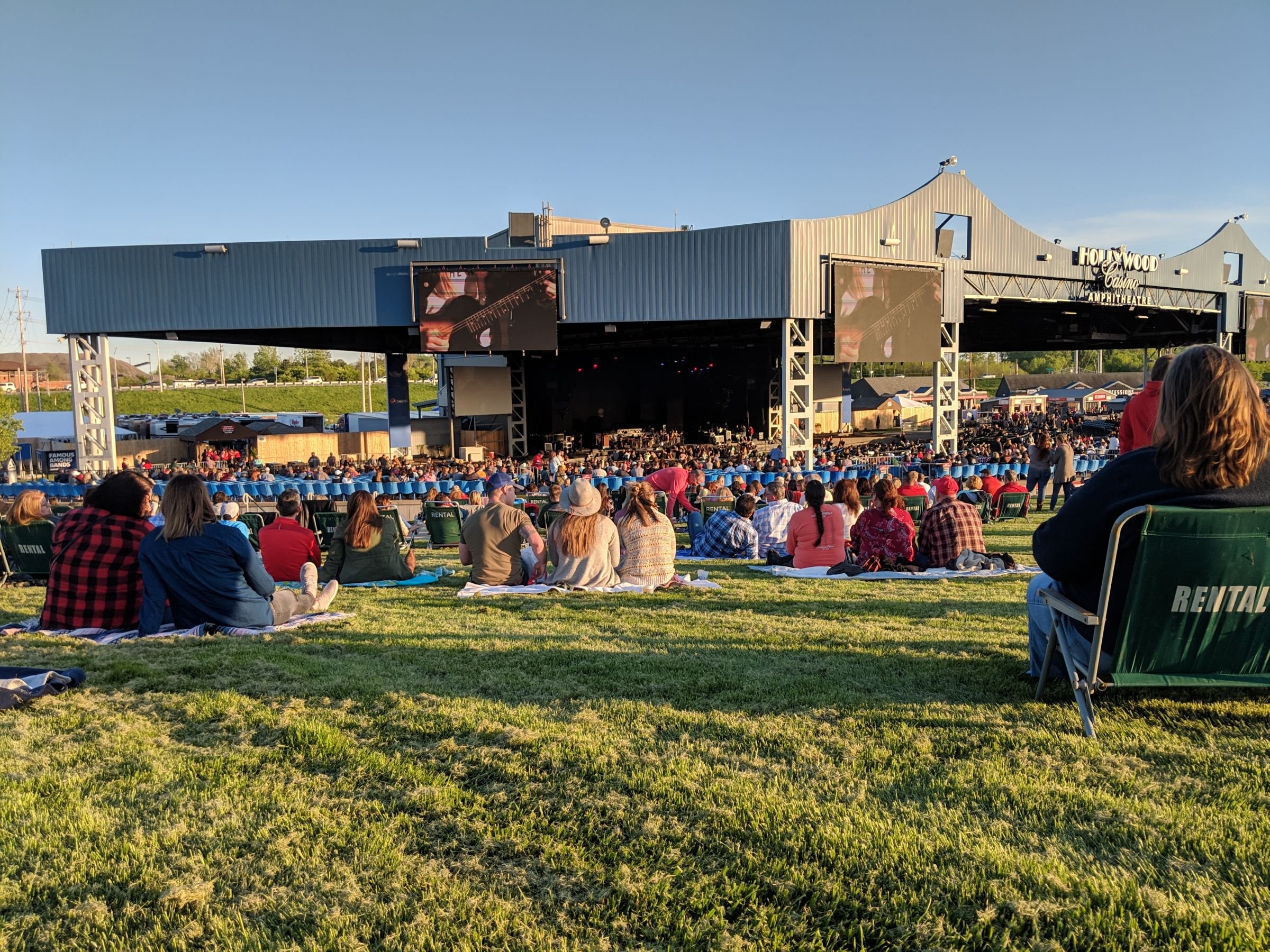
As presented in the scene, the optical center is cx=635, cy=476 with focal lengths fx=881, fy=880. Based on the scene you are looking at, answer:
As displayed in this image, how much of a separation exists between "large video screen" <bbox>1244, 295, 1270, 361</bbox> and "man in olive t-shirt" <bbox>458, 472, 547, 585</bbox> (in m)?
41.1

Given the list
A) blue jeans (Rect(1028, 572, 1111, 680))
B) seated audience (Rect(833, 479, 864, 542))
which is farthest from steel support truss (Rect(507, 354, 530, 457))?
blue jeans (Rect(1028, 572, 1111, 680))

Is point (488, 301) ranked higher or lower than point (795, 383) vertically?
higher

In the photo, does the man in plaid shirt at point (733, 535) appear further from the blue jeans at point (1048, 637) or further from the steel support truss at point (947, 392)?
the steel support truss at point (947, 392)

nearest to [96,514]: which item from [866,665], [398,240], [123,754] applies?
[123,754]

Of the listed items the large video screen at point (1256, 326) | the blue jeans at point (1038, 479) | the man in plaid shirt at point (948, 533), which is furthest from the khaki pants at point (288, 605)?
the large video screen at point (1256, 326)

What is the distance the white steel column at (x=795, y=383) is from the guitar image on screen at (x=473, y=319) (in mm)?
6855

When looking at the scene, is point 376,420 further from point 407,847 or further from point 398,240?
point 407,847

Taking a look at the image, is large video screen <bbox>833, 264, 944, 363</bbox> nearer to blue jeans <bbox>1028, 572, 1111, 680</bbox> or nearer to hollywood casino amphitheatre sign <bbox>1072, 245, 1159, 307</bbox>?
hollywood casino amphitheatre sign <bbox>1072, 245, 1159, 307</bbox>

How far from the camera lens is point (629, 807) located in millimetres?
2539

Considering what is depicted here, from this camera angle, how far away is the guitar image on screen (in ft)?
82.6

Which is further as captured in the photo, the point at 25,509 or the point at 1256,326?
the point at 1256,326

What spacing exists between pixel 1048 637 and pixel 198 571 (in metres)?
4.35

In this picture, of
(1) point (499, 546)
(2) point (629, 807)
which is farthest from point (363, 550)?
(2) point (629, 807)

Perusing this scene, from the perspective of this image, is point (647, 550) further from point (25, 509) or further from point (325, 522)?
point (325, 522)
